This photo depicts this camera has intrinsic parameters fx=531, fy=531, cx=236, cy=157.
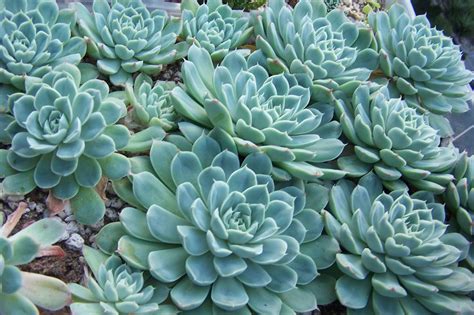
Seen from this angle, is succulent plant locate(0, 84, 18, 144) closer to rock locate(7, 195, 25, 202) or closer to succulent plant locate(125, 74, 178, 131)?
rock locate(7, 195, 25, 202)

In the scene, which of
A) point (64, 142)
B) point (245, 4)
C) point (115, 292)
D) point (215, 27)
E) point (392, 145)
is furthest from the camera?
point (245, 4)

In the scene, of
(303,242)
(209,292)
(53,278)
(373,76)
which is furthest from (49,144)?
(373,76)

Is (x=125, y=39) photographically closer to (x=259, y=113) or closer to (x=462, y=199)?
(x=259, y=113)

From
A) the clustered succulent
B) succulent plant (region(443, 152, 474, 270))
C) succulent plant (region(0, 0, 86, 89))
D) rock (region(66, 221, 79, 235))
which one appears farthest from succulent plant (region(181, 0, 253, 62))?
succulent plant (region(443, 152, 474, 270))

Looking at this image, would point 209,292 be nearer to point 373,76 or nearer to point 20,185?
point 20,185

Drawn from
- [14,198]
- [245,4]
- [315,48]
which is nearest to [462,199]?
[315,48]
